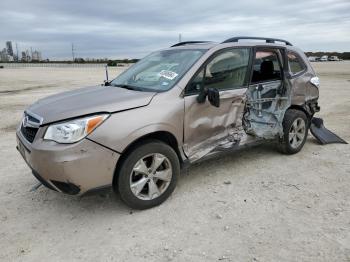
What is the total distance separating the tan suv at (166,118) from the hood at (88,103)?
0.01m

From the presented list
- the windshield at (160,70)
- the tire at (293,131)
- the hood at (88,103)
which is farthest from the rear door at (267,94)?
the hood at (88,103)

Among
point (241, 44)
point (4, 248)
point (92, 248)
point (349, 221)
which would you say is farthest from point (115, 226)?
point (241, 44)

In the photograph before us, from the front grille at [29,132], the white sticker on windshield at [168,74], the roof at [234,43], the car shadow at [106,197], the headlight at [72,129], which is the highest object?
the roof at [234,43]

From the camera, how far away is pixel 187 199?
4090mm

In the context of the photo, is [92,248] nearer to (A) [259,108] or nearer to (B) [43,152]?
(B) [43,152]

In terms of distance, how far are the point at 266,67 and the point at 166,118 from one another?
7.02ft

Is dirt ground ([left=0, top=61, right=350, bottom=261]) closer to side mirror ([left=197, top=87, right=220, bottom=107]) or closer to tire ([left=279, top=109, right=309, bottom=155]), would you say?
tire ([left=279, top=109, right=309, bottom=155])

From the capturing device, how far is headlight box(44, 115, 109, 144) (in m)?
3.32

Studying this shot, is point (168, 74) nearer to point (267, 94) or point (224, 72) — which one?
point (224, 72)

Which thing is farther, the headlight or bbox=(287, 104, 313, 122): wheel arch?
bbox=(287, 104, 313, 122): wheel arch

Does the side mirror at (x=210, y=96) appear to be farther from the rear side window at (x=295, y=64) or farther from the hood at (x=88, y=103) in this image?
the rear side window at (x=295, y=64)

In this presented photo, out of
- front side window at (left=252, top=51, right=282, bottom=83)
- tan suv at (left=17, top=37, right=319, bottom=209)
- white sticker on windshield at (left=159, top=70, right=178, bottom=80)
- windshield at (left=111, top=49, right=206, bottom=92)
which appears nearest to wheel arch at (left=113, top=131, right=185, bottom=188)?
tan suv at (left=17, top=37, right=319, bottom=209)

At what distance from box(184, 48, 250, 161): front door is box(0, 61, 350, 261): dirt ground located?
0.58 m

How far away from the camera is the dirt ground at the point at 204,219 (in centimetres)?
309
